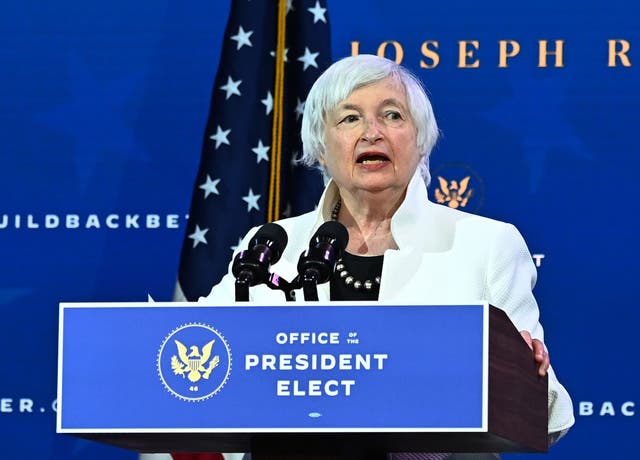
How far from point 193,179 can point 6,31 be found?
0.78m

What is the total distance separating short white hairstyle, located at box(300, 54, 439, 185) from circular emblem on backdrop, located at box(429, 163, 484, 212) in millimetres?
908

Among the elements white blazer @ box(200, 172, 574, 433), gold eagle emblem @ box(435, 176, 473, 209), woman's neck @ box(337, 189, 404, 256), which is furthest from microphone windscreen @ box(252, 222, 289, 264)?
gold eagle emblem @ box(435, 176, 473, 209)

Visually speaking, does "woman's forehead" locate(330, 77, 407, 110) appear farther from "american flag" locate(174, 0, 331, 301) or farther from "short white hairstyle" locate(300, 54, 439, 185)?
"american flag" locate(174, 0, 331, 301)

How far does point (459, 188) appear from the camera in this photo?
4.22 m

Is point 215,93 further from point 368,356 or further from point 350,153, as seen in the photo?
point 368,356

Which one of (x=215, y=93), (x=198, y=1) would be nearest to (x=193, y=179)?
(x=215, y=93)

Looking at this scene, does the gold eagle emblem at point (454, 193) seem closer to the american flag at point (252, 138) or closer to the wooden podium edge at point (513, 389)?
the american flag at point (252, 138)

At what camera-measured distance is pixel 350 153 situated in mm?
3217

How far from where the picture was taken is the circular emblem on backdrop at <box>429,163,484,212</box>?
4.21 m

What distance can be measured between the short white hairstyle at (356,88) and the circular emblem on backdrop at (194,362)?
3.34 feet

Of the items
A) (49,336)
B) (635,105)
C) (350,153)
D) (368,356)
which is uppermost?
(635,105)

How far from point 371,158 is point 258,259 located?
0.75m

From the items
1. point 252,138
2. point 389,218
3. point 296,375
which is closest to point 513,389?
point 296,375

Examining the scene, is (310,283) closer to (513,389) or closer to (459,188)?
(513,389)
